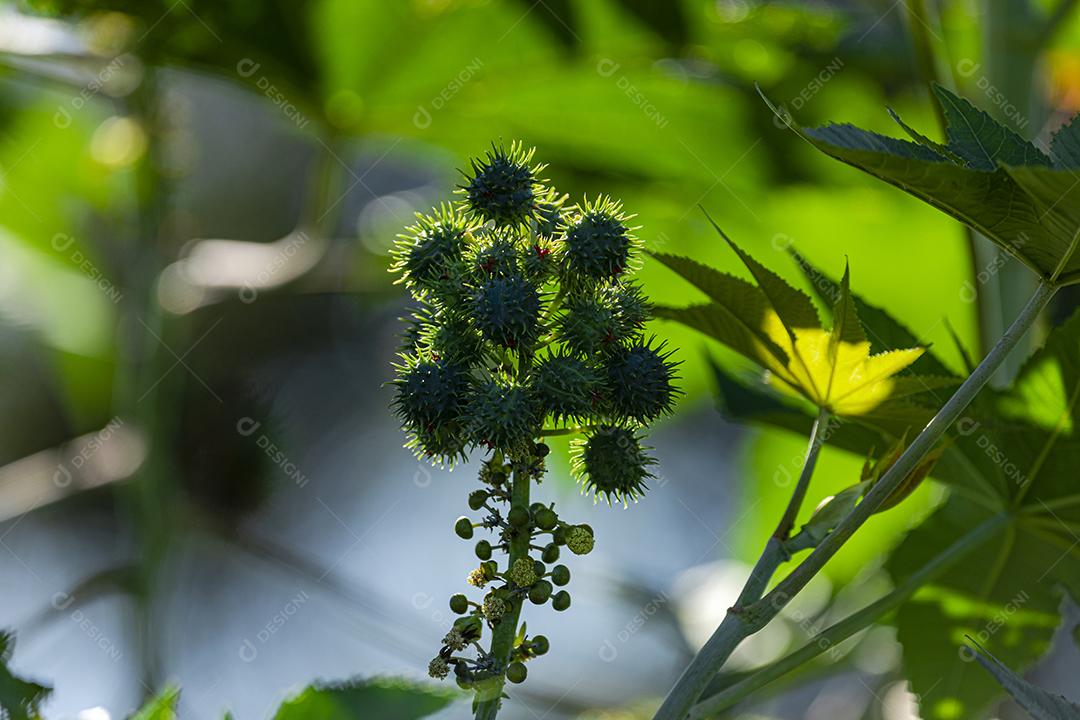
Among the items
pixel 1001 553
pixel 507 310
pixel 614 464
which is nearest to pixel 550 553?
pixel 614 464

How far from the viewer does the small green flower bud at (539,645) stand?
1.04m

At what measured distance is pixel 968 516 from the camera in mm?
1790

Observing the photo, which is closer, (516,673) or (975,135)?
(516,673)

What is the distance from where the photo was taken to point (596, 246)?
110 cm

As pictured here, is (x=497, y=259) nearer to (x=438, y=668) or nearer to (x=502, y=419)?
(x=502, y=419)

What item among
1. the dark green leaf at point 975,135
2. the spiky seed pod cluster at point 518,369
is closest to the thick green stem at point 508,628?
the spiky seed pod cluster at point 518,369

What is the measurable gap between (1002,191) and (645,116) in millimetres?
1824

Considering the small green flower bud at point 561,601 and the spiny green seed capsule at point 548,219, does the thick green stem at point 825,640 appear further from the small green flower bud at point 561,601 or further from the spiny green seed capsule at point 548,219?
the spiny green seed capsule at point 548,219

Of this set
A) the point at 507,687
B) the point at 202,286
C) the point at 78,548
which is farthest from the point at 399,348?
the point at 78,548

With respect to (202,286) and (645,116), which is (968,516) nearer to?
(645,116)

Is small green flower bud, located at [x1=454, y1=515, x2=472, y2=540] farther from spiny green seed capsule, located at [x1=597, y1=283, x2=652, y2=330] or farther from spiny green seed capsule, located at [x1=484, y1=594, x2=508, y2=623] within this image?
spiny green seed capsule, located at [x1=597, y1=283, x2=652, y2=330]

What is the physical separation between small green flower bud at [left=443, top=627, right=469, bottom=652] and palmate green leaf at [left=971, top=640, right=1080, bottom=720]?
453 mm

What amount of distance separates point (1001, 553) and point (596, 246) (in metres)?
1.06

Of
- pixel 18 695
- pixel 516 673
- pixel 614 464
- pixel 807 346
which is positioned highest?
pixel 807 346
